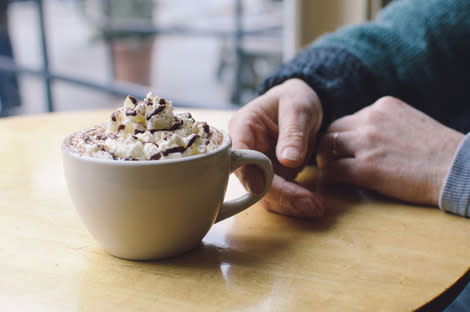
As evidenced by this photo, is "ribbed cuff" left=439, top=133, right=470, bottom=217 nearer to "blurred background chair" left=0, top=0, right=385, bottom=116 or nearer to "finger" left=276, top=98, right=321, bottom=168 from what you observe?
"finger" left=276, top=98, right=321, bottom=168

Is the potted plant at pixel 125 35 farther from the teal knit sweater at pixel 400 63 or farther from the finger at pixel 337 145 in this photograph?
the finger at pixel 337 145

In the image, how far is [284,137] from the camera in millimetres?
669

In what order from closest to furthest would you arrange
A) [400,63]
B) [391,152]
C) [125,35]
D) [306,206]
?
[306,206]
[391,152]
[400,63]
[125,35]

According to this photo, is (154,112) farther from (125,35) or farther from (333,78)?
(125,35)

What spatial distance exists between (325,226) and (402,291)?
167 mm

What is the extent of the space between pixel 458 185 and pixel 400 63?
552 millimetres

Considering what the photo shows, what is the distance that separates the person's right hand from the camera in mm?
621

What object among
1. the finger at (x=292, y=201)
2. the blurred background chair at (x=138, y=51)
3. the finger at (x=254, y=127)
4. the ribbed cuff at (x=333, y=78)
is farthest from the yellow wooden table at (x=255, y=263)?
the blurred background chair at (x=138, y=51)

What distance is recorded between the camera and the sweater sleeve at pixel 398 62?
0.95 metres

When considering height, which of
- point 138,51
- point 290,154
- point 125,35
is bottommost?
point 138,51

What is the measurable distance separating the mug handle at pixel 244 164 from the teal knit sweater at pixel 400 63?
391 millimetres

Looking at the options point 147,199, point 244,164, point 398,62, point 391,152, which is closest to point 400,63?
point 398,62

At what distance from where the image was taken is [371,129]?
Result: 2.52 ft

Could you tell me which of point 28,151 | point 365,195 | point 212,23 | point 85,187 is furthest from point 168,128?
point 212,23
